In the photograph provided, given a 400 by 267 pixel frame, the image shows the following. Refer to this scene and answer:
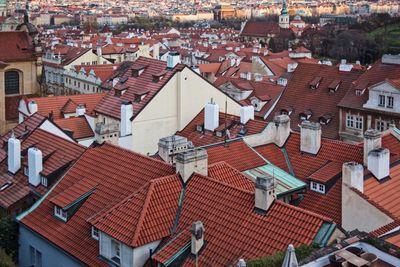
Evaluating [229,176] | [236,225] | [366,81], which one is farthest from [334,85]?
[236,225]

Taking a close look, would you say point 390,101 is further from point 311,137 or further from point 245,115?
point 311,137

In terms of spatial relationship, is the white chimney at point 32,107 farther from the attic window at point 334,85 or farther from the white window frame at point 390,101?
the white window frame at point 390,101

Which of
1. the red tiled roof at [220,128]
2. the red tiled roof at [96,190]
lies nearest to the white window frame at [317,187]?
the red tiled roof at [220,128]

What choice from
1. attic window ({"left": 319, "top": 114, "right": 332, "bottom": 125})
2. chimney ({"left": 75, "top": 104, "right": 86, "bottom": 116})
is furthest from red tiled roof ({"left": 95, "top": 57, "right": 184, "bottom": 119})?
attic window ({"left": 319, "top": 114, "right": 332, "bottom": 125})

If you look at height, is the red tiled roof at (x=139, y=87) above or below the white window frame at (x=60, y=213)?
above

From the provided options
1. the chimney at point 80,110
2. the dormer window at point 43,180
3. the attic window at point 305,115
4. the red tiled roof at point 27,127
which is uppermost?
the red tiled roof at point 27,127

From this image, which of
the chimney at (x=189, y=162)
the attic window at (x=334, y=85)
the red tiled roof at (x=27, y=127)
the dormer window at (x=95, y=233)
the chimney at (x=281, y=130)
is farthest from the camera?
the attic window at (x=334, y=85)
